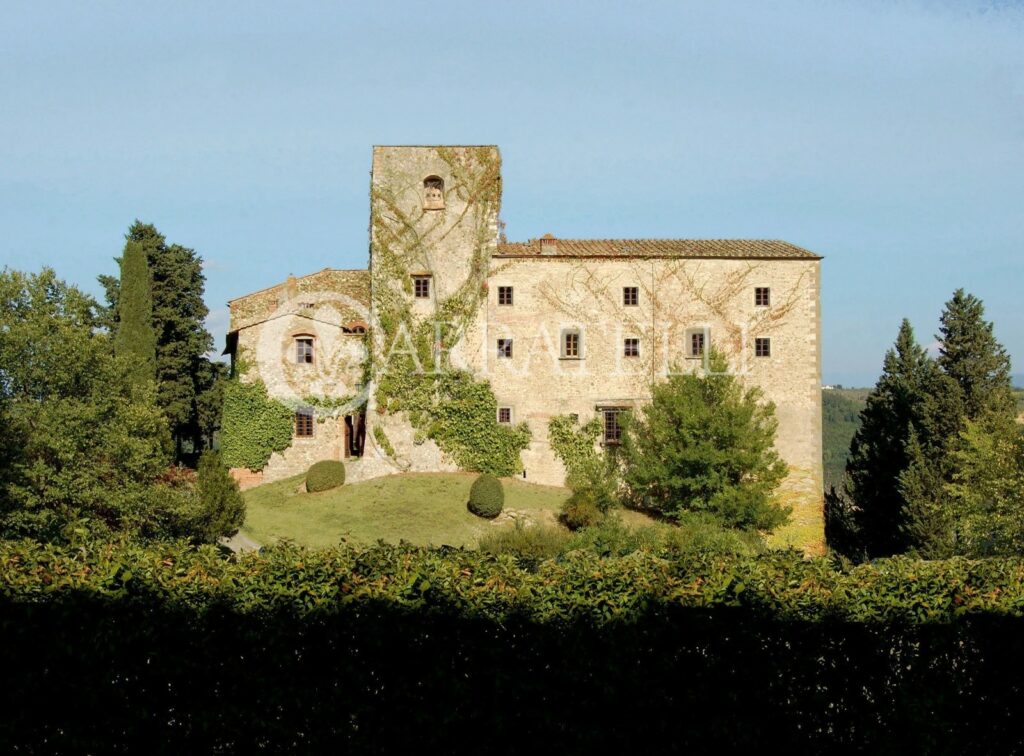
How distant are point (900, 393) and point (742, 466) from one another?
33.4 ft

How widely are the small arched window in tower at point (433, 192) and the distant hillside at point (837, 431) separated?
2199 inches

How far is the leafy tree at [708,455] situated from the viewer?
1217 inches

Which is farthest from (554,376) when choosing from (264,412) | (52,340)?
(52,340)

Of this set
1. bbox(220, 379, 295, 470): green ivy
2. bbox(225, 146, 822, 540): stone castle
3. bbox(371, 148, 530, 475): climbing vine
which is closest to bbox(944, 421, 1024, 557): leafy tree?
bbox(225, 146, 822, 540): stone castle

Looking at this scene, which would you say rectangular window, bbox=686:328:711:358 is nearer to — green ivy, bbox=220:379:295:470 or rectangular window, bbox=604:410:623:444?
rectangular window, bbox=604:410:623:444

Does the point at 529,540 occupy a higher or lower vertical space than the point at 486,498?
lower

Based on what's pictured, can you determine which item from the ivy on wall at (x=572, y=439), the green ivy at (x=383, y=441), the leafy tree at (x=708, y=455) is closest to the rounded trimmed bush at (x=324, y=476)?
the green ivy at (x=383, y=441)

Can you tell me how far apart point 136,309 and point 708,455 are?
939 inches

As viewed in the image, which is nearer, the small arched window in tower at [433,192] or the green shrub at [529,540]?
the green shrub at [529,540]

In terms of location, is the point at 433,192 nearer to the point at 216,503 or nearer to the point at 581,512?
the point at 581,512

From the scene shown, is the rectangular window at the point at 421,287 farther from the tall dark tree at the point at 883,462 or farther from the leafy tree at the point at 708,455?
the tall dark tree at the point at 883,462

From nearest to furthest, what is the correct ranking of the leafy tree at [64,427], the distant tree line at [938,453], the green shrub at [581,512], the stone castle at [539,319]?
the leafy tree at [64,427] → the distant tree line at [938,453] → the green shrub at [581,512] → the stone castle at [539,319]

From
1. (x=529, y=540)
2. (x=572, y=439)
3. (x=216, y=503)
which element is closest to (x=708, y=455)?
(x=572, y=439)

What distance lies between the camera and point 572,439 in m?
34.3
